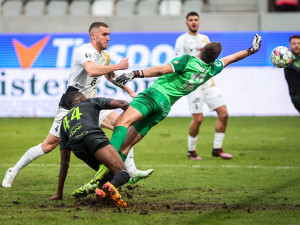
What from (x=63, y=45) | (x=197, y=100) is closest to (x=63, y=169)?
(x=197, y=100)

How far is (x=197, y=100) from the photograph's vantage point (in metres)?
11.5

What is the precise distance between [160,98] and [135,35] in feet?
38.3

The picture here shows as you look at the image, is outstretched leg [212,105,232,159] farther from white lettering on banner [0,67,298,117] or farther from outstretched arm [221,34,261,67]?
white lettering on banner [0,67,298,117]

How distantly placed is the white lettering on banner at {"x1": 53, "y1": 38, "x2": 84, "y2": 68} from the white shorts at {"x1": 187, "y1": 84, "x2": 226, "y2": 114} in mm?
8058

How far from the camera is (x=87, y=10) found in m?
22.8

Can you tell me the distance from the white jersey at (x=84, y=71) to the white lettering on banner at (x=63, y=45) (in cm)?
1080

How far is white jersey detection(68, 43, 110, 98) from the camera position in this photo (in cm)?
797

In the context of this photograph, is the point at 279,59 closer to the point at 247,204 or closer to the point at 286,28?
the point at 247,204

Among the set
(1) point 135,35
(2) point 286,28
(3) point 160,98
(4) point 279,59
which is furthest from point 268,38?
(3) point 160,98

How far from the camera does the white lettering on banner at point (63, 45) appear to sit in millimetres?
18922

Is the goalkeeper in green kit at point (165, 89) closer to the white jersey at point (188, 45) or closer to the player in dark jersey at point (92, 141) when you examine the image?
the player in dark jersey at point (92, 141)

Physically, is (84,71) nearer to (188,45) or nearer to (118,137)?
(118,137)

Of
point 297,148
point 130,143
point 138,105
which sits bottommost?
point 297,148

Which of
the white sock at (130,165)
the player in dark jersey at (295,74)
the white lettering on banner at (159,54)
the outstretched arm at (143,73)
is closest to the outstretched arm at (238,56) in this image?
the outstretched arm at (143,73)
